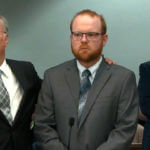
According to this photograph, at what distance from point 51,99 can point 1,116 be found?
1.06 feet

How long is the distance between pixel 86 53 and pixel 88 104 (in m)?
0.31

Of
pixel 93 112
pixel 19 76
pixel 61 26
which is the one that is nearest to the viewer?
pixel 93 112

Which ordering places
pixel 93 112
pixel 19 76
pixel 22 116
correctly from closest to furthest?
1. pixel 93 112
2. pixel 22 116
3. pixel 19 76

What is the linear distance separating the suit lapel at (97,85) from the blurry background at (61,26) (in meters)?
1.48

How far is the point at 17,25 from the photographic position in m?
3.25

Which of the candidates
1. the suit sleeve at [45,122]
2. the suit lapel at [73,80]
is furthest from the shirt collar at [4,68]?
the suit lapel at [73,80]

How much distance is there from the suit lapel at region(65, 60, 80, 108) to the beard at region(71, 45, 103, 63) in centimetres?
10

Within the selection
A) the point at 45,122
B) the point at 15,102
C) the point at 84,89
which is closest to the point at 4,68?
the point at 15,102

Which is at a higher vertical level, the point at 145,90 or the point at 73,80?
the point at 73,80

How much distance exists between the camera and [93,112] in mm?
1713

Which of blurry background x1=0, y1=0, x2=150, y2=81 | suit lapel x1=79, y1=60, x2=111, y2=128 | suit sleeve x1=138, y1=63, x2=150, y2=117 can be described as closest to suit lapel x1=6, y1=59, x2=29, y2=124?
suit lapel x1=79, y1=60, x2=111, y2=128

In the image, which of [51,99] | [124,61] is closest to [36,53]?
[124,61]

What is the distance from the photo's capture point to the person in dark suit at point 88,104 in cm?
171

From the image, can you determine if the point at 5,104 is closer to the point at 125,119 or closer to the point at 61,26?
the point at 125,119
